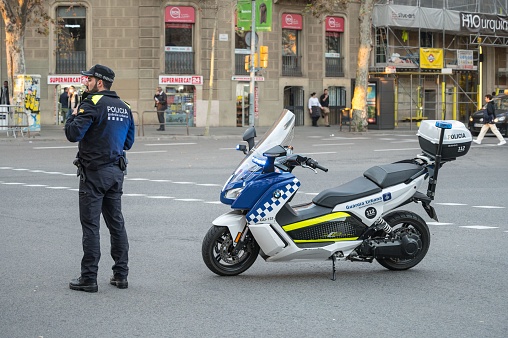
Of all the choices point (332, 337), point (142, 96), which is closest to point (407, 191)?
point (332, 337)

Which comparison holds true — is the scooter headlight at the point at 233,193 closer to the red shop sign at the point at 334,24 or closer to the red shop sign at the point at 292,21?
the red shop sign at the point at 292,21

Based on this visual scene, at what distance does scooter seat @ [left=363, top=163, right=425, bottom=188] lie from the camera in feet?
26.6

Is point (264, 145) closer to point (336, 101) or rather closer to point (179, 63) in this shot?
point (179, 63)

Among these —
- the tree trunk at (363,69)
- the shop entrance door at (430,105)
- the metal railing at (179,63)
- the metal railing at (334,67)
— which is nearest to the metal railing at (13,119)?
the metal railing at (179,63)

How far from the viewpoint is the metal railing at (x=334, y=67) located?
4400 centimetres

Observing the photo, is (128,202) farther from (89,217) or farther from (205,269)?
(89,217)

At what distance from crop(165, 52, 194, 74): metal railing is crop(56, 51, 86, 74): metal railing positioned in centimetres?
353

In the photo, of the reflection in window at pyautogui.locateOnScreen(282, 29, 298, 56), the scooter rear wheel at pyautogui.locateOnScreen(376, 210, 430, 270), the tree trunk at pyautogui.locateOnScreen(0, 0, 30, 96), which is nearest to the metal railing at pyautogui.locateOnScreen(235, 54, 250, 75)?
the reflection in window at pyautogui.locateOnScreen(282, 29, 298, 56)

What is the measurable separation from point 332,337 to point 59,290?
2503 mm

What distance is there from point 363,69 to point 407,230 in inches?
1172

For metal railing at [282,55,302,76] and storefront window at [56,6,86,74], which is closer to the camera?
storefront window at [56,6,86,74]

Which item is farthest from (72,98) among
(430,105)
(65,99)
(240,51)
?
(430,105)

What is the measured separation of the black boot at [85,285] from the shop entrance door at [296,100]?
117 ft

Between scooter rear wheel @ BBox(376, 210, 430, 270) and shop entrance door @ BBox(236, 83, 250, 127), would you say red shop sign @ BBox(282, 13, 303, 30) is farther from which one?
scooter rear wheel @ BBox(376, 210, 430, 270)
